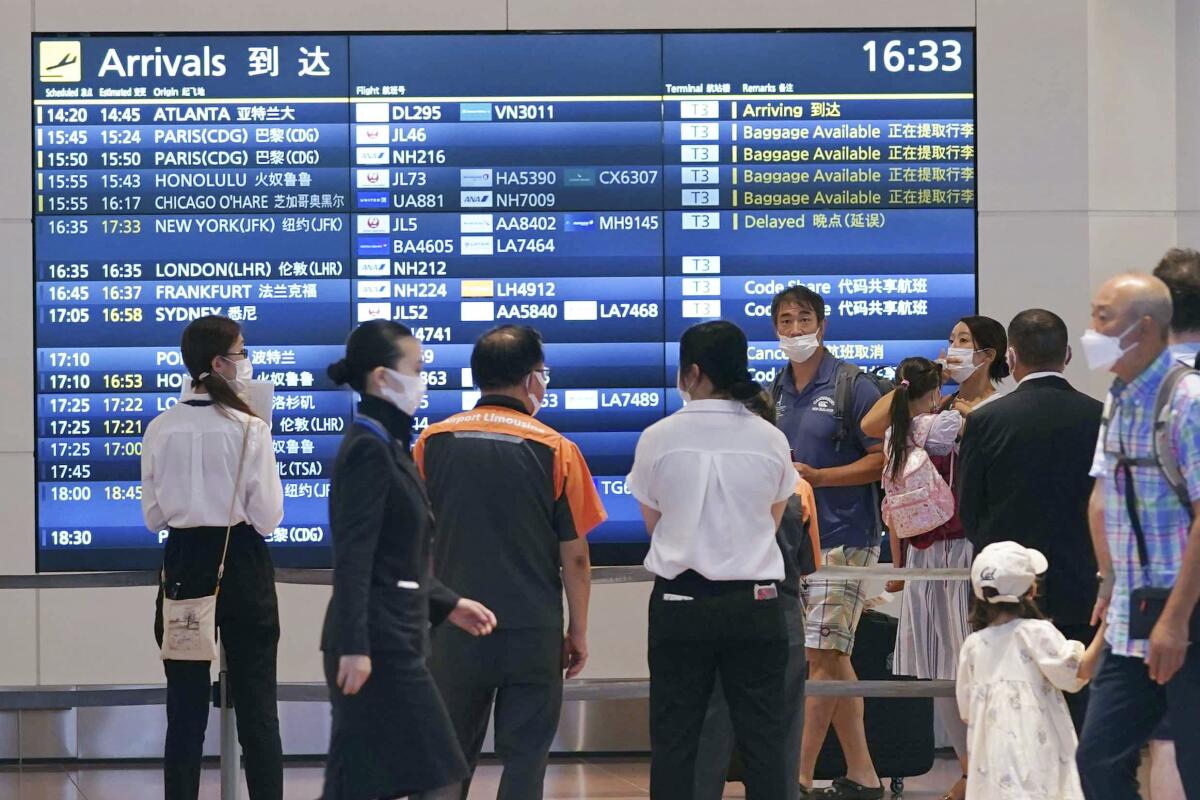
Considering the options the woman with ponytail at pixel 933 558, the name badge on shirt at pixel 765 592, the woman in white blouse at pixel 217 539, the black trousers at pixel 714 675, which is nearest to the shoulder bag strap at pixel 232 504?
the woman in white blouse at pixel 217 539

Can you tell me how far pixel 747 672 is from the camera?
15.3ft

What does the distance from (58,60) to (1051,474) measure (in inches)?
186

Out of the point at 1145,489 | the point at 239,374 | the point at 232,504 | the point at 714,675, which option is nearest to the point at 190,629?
the point at 232,504

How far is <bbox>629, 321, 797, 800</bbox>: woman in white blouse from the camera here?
4.62 m

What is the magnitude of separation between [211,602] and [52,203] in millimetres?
2850

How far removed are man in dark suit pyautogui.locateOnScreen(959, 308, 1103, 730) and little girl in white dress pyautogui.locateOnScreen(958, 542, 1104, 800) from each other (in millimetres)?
304

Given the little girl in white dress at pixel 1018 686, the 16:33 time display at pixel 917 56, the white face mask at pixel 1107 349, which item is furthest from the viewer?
the 16:33 time display at pixel 917 56

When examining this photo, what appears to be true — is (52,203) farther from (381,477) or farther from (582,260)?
(381,477)

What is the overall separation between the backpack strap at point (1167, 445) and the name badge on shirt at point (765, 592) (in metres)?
1.15

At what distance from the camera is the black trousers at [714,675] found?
15.2ft

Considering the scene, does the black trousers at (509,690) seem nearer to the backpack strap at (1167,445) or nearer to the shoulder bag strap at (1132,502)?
the shoulder bag strap at (1132,502)

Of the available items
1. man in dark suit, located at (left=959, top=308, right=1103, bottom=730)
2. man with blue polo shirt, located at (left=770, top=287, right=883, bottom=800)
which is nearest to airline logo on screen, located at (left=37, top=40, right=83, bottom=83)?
man with blue polo shirt, located at (left=770, top=287, right=883, bottom=800)

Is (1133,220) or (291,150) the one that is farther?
(1133,220)

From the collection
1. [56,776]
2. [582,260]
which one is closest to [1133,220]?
[582,260]
